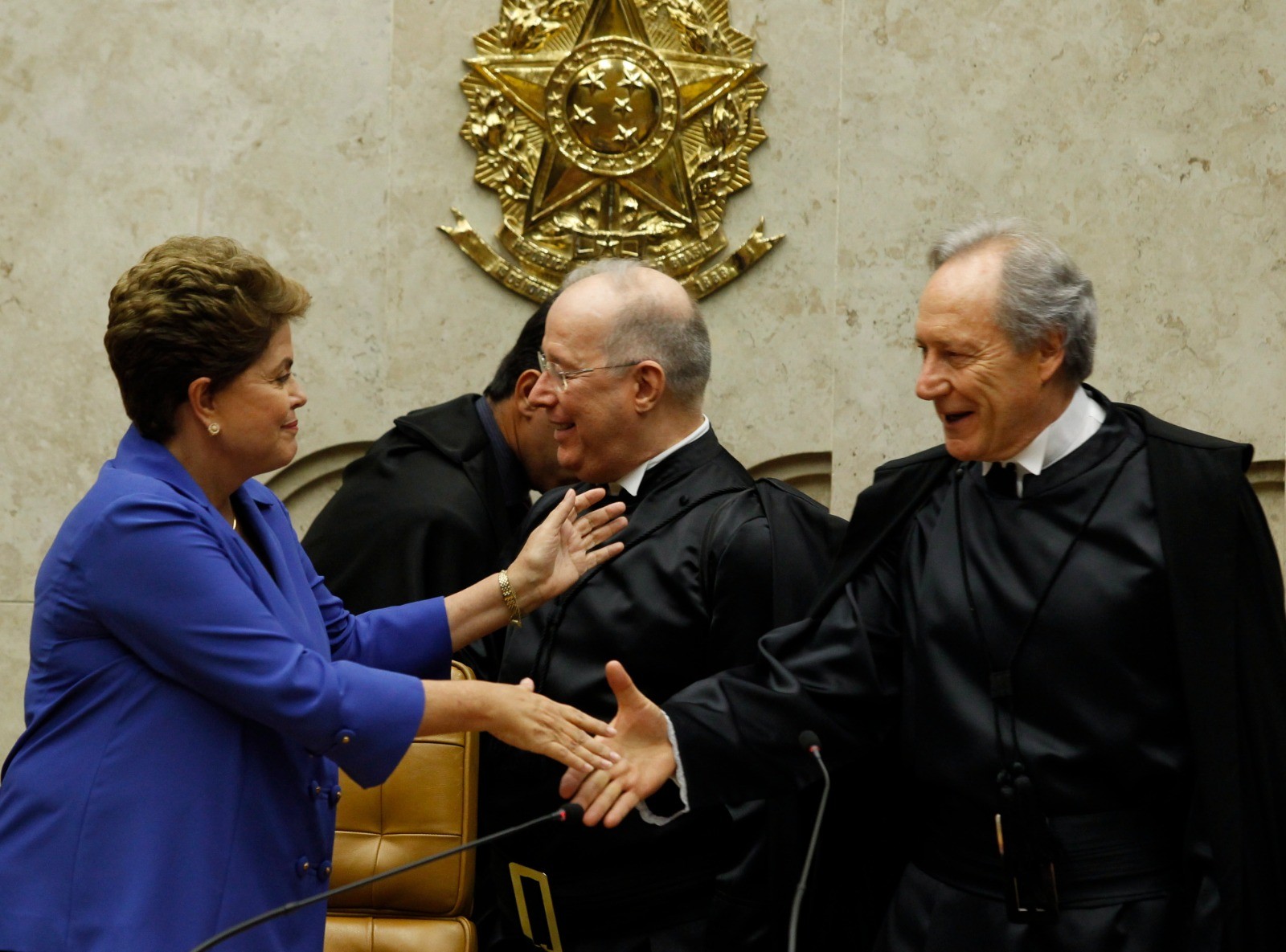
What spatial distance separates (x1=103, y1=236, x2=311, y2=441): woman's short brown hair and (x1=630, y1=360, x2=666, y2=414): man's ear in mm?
876

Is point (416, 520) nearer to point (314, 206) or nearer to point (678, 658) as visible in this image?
point (678, 658)

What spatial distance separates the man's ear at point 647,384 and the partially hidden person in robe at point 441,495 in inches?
25.0

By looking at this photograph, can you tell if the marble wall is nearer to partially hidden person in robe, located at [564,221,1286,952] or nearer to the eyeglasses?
the eyeglasses

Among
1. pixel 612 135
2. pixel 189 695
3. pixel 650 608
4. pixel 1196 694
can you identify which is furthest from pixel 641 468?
pixel 612 135

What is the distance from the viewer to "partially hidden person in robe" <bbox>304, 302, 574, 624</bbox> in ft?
12.9

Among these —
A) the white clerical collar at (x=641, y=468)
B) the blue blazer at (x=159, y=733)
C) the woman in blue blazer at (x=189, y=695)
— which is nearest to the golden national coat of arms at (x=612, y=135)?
the white clerical collar at (x=641, y=468)

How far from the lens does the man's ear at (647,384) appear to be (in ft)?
10.9

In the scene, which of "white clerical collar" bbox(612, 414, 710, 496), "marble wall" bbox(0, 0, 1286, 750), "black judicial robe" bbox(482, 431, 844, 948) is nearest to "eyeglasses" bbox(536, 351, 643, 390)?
"white clerical collar" bbox(612, 414, 710, 496)

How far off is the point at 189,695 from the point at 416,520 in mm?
1423

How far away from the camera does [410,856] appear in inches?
126

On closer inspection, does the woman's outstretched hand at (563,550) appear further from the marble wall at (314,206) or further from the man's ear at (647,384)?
the marble wall at (314,206)

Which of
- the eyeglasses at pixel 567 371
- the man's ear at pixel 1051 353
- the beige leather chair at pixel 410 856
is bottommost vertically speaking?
the beige leather chair at pixel 410 856

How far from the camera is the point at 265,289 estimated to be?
8.79 feet

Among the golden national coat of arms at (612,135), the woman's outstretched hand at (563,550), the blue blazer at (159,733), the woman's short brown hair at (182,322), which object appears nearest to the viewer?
the blue blazer at (159,733)
